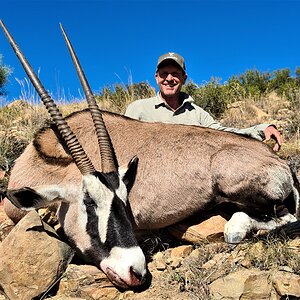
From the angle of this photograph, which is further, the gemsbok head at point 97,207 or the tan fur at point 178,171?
the tan fur at point 178,171

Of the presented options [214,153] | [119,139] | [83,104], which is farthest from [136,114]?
[83,104]

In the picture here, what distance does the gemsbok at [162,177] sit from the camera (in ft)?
12.8

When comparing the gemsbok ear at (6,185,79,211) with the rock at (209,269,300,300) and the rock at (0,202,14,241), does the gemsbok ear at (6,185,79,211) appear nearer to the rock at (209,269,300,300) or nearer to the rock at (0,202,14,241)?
the rock at (0,202,14,241)

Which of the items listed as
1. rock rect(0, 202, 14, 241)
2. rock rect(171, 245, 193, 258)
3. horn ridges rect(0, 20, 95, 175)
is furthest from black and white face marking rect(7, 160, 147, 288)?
rock rect(0, 202, 14, 241)

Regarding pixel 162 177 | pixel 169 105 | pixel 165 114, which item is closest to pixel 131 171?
pixel 162 177

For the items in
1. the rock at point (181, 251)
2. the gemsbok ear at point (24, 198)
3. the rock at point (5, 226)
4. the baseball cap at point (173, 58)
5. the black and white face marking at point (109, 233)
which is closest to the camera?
the black and white face marking at point (109, 233)

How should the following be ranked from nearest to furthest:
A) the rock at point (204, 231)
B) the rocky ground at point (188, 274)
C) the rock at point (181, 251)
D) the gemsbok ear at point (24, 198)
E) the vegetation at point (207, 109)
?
the rocky ground at point (188, 274) < the gemsbok ear at point (24, 198) < the rock at point (181, 251) < the rock at point (204, 231) < the vegetation at point (207, 109)

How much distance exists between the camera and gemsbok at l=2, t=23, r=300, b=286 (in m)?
3.91

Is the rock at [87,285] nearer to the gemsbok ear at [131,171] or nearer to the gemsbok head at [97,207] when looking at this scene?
the gemsbok head at [97,207]

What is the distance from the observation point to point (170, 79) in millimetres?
6336

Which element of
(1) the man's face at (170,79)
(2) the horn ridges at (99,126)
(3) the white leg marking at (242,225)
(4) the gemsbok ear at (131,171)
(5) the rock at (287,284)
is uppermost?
(1) the man's face at (170,79)

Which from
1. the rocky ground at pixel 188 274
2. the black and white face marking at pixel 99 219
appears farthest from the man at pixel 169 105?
the rocky ground at pixel 188 274

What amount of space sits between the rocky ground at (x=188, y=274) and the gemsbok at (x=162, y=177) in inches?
10.8

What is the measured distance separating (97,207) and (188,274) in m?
0.89
